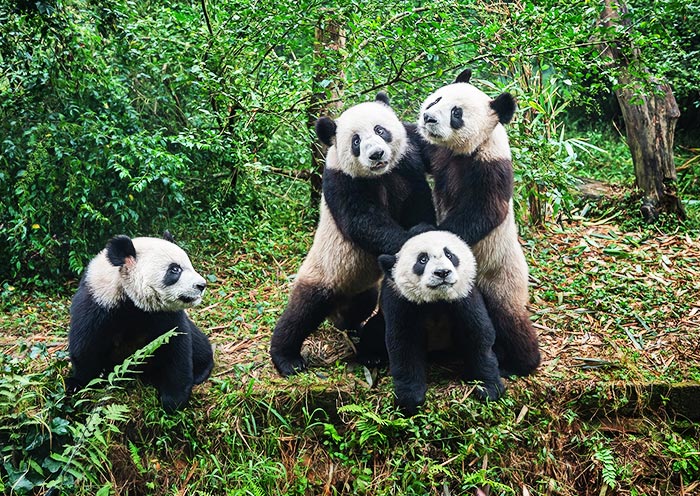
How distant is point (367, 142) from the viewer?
15.2 ft

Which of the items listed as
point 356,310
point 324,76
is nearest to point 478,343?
point 356,310

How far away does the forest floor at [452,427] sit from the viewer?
15.0 feet

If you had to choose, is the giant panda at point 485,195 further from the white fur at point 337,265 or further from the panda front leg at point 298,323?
the panda front leg at point 298,323

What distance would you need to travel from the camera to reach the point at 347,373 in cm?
512

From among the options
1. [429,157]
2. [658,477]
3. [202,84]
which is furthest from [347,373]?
[202,84]

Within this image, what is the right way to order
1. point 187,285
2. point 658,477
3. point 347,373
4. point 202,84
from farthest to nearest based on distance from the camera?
point 202,84 < point 347,373 < point 658,477 < point 187,285

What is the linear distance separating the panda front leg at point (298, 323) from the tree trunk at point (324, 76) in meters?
2.06

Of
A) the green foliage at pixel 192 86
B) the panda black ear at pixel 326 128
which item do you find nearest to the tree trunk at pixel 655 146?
the green foliage at pixel 192 86

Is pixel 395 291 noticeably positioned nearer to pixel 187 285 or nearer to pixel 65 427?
pixel 187 285

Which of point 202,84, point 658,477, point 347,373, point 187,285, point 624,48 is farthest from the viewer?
point 202,84

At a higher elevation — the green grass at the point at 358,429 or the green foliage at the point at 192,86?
the green foliage at the point at 192,86

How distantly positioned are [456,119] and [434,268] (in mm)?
1150

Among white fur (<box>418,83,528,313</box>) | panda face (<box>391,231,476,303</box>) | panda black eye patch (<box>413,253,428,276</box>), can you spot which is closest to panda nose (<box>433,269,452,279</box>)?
panda face (<box>391,231,476,303</box>)

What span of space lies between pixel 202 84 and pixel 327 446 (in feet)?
12.7
